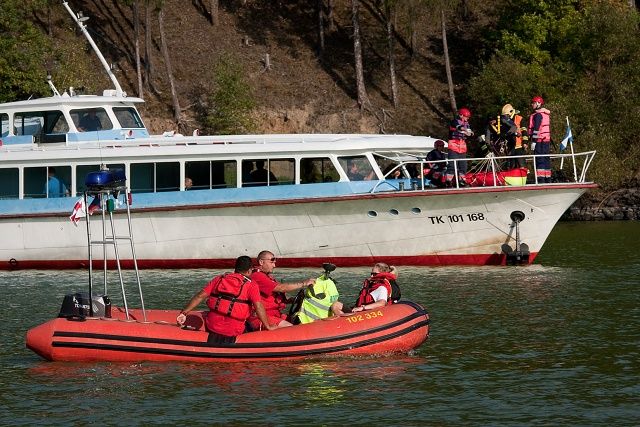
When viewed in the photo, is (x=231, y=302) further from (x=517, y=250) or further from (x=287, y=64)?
(x=287, y=64)

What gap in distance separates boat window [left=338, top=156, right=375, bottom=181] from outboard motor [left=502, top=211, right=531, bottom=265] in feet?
11.2

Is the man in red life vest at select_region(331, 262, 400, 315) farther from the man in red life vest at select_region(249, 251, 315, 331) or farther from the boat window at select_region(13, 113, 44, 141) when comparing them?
the boat window at select_region(13, 113, 44, 141)

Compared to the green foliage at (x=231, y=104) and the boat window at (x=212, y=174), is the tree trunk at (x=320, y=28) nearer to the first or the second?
the green foliage at (x=231, y=104)

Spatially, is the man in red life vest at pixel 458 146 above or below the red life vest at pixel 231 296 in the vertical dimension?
above

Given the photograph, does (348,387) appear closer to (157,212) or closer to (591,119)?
(157,212)

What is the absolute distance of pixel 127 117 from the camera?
104 feet

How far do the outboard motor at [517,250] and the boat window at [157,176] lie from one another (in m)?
7.87

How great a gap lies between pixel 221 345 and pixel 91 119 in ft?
48.5

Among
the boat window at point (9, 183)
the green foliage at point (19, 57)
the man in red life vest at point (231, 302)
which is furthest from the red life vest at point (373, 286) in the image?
the green foliage at point (19, 57)

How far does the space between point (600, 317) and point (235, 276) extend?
7439mm

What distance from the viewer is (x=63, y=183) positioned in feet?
98.8

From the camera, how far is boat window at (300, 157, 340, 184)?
2872cm

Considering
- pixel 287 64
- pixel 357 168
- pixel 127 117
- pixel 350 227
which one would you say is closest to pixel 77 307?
pixel 350 227

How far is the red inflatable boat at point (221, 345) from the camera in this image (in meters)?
17.6
